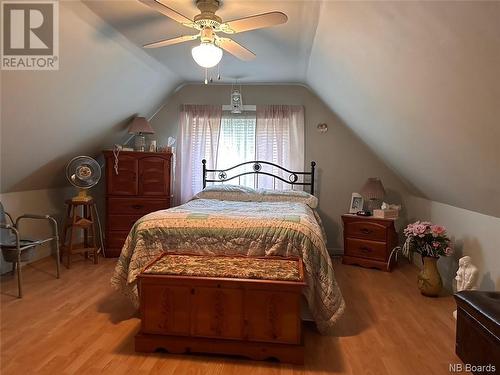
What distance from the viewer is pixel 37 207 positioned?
4164 millimetres

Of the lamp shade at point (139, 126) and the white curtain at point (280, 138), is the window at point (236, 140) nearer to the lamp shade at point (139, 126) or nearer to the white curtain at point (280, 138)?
the white curtain at point (280, 138)

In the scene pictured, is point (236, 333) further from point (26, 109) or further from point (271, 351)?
point (26, 109)

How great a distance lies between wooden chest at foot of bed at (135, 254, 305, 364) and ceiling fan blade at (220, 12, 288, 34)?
1.55 m

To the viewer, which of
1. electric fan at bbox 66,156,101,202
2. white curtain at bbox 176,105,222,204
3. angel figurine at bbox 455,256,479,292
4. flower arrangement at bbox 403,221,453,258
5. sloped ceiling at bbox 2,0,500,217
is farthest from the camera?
white curtain at bbox 176,105,222,204

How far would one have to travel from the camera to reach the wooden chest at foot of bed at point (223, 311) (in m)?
2.09

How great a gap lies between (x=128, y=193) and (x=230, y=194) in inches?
52.4

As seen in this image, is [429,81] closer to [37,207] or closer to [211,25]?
[211,25]

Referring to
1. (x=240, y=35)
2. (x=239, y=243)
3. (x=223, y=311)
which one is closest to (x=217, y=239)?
(x=239, y=243)

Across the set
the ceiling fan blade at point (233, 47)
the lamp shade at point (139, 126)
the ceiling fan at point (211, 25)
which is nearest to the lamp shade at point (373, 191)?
the ceiling fan blade at point (233, 47)

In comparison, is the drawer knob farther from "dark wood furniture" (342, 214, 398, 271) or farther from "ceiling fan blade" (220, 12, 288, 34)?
"ceiling fan blade" (220, 12, 288, 34)

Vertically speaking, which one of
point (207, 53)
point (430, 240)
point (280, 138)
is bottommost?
point (430, 240)

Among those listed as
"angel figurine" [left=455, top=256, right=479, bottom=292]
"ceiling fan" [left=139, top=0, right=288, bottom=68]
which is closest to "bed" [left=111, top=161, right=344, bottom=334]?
"angel figurine" [left=455, top=256, right=479, bottom=292]

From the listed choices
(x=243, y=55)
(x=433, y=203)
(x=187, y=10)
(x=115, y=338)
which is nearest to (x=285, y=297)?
(x=115, y=338)

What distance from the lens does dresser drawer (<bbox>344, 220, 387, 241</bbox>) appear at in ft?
13.3
